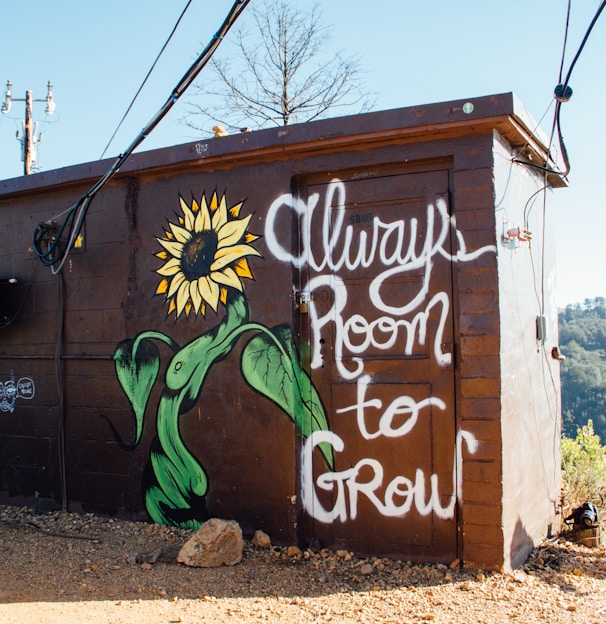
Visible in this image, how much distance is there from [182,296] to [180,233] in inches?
21.0

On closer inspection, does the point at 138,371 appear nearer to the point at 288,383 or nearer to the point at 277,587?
the point at 288,383

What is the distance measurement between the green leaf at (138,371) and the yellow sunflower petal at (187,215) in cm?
105

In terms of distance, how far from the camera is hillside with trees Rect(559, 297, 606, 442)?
895 inches

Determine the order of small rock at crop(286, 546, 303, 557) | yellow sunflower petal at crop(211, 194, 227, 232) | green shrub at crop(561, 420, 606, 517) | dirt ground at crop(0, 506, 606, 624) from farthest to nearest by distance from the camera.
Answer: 1. green shrub at crop(561, 420, 606, 517)
2. yellow sunflower petal at crop(211, 194, 227, 232)
3. small rock at crop(286, 546, 303, 557)
4. dirt ground at crop(0, 506, 606, 624)

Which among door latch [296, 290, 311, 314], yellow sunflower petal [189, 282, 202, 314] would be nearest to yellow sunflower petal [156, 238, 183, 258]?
yellow sunflower petal [189, 282, 202, 314]

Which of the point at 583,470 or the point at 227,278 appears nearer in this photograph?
the point at 227,278

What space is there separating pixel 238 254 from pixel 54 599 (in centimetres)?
275

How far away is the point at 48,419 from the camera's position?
6.24 metres

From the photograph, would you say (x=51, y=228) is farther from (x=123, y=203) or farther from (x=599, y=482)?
(x=599, y=482)

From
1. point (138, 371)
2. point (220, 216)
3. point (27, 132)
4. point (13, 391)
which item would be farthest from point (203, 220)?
point (27, 132)

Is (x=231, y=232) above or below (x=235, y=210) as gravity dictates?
below

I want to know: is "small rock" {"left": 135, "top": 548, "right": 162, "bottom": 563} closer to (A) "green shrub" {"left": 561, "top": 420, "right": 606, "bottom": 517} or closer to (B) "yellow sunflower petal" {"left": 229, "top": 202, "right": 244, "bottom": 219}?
(B) "yellow sunflower petal" {"left": 229, "top": 202, "right": 244, "bottom": 219}

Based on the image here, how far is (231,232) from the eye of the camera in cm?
540

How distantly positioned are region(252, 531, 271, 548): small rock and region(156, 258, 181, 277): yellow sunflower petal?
2230 mm
